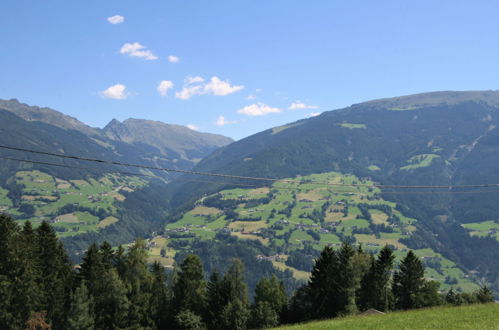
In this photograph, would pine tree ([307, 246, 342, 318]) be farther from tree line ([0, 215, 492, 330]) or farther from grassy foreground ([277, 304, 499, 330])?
grassy foreground ([277, 304, 499, 330])

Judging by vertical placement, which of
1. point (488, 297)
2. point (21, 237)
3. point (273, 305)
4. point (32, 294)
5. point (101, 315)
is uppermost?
point (21, 237)

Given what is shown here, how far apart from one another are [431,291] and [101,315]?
192 ft

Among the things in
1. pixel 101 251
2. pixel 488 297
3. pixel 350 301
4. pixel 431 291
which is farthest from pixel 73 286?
pixel 488 297

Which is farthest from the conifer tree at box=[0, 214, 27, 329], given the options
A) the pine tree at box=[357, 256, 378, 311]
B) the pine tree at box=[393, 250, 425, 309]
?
the pine tree at box=[393, 250, 425, 309]

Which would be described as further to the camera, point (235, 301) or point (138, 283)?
point (235, 301)

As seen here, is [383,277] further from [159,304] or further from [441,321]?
[441,321]

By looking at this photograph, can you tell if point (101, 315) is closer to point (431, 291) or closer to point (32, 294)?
point (32, 294)

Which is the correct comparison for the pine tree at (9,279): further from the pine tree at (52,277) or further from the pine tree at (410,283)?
the pine tree at (410,283)

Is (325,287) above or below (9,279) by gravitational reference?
below

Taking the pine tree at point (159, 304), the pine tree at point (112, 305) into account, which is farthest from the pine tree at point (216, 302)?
the pine tree at point (112, 305)

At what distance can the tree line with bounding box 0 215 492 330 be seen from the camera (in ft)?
177

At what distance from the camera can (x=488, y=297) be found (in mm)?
93125

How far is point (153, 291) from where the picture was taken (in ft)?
237

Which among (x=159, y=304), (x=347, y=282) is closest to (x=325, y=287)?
(x=347, y=282)
